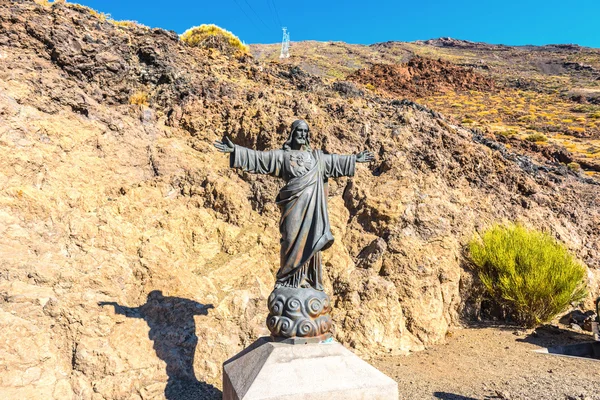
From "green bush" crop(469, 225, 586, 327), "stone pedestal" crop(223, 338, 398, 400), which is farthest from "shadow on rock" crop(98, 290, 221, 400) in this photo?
"green bush" crop(469, 225, 586, 327)

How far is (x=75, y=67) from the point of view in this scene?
28.1ft

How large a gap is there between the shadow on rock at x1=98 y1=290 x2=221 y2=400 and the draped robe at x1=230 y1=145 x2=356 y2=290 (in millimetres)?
2302

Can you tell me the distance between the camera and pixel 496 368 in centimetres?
562

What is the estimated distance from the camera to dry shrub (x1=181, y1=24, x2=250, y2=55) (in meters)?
13.9

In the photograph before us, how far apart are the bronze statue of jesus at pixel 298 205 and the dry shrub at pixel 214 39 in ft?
35.2

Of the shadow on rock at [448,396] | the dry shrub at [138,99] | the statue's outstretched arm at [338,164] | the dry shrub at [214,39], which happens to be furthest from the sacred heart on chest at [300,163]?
the dry shrub at [214,39]

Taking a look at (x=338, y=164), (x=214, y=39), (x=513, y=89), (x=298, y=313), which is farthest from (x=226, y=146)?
(x=513, y=89)

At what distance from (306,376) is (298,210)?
4.94ft

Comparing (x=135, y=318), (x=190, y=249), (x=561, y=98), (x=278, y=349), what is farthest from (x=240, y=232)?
(x=561, y=98)

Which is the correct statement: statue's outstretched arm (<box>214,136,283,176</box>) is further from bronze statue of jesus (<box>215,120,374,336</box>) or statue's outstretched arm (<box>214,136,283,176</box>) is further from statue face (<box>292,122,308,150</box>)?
statue face (<box>292,122,308,150</box>)

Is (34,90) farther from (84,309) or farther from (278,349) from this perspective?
A: (278,349)

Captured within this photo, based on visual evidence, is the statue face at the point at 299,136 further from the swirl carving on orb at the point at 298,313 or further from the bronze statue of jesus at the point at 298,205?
the swirl carving on orb at the point at 298,313

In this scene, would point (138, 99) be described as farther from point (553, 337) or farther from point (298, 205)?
point (553, 337)

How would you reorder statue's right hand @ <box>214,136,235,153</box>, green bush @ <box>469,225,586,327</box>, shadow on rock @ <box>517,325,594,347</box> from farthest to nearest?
1. green bush @ <box>469,225,586,327</box>
2. shadow on rock @ <box>517,325,594,347</box>
3. statue's right hand @ <box>214,136,235,153</box>
